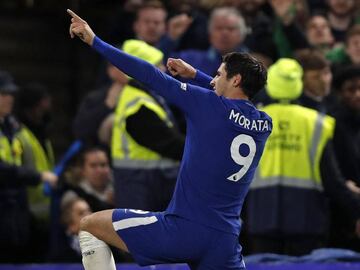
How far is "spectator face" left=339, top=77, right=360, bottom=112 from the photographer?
10.8m

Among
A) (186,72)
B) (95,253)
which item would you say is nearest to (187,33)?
(186,72)

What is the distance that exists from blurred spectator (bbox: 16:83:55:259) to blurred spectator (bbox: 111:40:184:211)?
3.48ft

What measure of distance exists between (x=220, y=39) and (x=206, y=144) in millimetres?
3506

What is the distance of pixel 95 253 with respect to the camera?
8.16m

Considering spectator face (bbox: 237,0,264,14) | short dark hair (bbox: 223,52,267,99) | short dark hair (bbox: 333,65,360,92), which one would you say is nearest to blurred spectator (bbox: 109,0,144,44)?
spectator face (bbox: 237,0,264,14)

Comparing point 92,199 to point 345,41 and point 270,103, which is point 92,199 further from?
point 345,41

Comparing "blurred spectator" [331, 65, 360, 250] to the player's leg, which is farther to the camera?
"blurred spectator" [331, 65, 360, 250]

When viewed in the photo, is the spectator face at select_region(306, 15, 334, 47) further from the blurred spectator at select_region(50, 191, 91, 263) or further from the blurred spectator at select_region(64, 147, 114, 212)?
the blurred spectator at select_region(50, 191, 91, 263)

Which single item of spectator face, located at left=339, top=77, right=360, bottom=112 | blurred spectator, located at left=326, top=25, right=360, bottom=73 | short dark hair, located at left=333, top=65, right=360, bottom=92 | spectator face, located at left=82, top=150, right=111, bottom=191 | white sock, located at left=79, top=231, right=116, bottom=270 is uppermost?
blurred spectator, located at left=326, top=25, right=360, bottom=73

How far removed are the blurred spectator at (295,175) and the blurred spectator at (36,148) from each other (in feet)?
6.97

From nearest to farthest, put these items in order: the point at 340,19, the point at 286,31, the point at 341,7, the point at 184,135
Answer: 1. the point at 184,135
2. the point at 286,31
3. the point at 341,7
4. the point at 340,19

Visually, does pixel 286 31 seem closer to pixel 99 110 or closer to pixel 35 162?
pixel 99 110

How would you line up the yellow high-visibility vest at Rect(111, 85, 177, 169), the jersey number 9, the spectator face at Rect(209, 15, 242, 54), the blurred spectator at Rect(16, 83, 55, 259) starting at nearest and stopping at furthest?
the jersey number 9
the yellow high-visibility vest at Rect(111, 85, 177, 169)
the spectator face at Rect(209, 15, 242, 54)
the blurred spectator at Rect(16, 83, 55, 259)

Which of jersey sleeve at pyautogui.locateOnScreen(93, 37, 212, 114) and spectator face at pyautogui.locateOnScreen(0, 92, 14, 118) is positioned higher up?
jersey sleeve at pyautogui.locateOnScreen(93, 37, 212, 114)
